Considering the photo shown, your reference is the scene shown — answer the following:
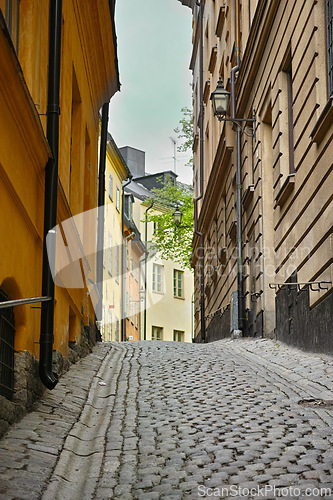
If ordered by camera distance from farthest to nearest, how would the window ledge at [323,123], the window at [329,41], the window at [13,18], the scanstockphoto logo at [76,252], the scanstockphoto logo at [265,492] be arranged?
1. the window at [329,41]
2. the window ledge at [323,123]
3. the scanstockphoto logo at [76,252]
4. the window at [13,18]
5. the scanstockphoto logo at [265,492]

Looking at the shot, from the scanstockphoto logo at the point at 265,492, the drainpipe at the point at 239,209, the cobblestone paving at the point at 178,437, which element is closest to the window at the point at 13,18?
the cobblestone paving at the point at 178,437

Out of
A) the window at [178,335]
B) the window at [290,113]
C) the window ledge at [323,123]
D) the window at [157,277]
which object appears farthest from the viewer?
the window at [178,335]

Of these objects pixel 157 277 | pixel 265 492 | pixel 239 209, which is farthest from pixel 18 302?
pixel 157 277

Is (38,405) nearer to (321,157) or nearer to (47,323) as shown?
(47,323)

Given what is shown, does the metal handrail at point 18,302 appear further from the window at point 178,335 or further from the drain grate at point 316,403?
the window at point 178,335

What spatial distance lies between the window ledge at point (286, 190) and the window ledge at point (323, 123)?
1.54m

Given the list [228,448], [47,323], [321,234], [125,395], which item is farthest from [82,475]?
[321,234]

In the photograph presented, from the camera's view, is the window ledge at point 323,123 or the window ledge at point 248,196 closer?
the window ledge at point 323,123

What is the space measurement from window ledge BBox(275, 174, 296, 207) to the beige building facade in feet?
0.07

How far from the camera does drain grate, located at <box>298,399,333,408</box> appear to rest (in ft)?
23.5

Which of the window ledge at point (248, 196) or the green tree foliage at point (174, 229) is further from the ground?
the green tree foliage at point (174, 229)

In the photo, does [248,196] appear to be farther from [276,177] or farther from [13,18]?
[13,18]

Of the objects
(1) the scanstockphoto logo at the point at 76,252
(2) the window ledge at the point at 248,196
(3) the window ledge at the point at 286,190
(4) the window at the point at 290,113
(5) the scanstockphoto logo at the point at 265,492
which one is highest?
(4) the window at the point at 290,113

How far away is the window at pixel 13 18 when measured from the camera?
22.8ft
